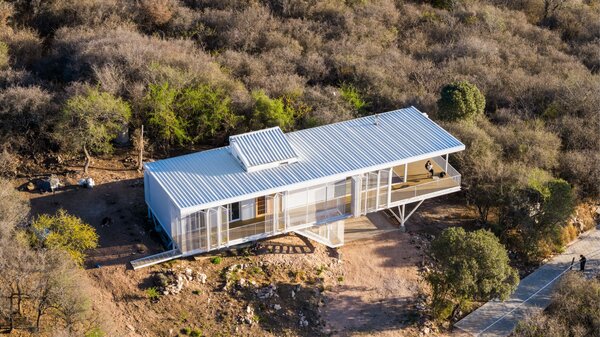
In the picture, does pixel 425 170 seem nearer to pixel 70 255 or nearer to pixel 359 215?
pixel 359 215

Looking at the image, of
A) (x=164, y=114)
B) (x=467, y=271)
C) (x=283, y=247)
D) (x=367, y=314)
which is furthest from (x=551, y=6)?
(x=367, y=314)

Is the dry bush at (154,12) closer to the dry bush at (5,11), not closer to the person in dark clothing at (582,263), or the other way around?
the dry bush at (5,11)

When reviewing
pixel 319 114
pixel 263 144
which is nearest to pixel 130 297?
pixel 263 144

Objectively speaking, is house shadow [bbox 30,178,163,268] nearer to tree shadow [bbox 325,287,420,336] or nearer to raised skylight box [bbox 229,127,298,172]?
raised skylight box [bbox 229,127,298,172]

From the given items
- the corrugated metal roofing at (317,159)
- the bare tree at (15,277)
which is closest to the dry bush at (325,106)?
the corrugated metal roofing at (317,159)

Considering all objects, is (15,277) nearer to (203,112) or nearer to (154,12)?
(203,112)

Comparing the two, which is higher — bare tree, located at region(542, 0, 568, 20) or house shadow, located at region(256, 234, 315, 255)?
bare tree, located at region(542, 0, 568, 20)

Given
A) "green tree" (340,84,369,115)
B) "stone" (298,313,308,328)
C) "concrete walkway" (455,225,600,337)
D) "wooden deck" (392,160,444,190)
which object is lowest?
"concrete walkway" (455,225,600,337)

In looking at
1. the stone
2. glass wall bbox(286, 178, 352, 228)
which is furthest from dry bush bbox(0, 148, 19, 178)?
the stone
